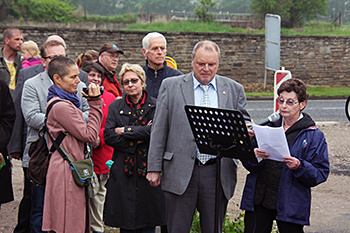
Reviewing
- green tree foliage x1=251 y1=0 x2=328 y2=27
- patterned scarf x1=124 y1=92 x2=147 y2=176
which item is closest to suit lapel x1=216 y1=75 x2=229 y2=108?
patterned scarf x1=124 y1=92 x2=147 y2=176

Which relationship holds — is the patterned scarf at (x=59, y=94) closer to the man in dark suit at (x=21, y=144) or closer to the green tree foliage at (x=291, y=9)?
the man in dark suit at (x=21, y=144)

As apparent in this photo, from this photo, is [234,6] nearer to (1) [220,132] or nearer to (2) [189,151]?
(2) [189,151]

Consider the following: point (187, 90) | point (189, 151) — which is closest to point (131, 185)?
point (189, 151)

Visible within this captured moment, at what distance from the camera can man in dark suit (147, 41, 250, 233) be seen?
324cm

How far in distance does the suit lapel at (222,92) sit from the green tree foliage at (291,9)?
102 ft

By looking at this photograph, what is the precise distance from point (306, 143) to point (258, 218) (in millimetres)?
777

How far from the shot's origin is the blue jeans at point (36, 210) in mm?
3803

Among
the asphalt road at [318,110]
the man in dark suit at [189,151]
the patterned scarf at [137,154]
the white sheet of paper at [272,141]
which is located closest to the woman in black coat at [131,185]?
the patterned scarf at [137,154]

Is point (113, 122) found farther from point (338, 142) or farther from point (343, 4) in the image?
point (343, 4)

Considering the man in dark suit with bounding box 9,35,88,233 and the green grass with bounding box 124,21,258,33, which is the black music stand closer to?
the man in dark suit with bounding box 9,35,88,233

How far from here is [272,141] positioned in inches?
112

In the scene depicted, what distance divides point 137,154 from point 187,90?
94 cm

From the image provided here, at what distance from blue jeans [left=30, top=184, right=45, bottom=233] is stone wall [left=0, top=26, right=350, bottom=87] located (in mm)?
17146

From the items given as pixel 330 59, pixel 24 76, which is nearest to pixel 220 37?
pixel 330 59
